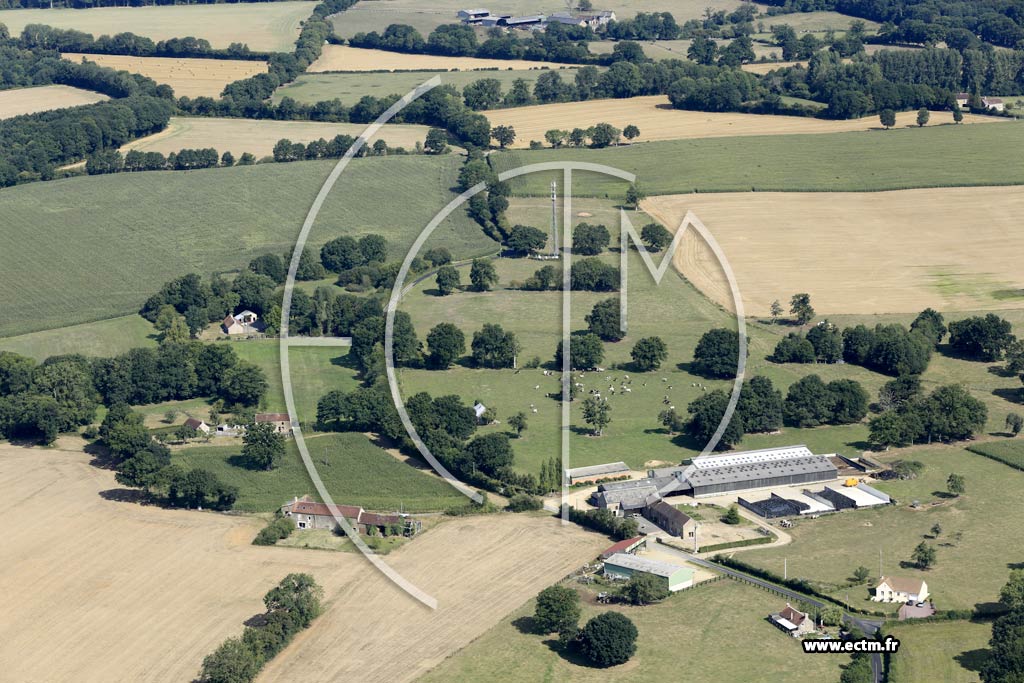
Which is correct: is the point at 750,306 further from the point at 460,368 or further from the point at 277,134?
the point at 277,134

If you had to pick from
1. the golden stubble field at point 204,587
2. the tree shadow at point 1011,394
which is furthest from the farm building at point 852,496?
the tree shadow at point 1011,394

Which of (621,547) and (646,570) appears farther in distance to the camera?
(621,547)

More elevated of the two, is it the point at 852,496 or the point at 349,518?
the point at 852,496

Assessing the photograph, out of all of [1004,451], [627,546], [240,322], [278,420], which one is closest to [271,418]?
[278,420]

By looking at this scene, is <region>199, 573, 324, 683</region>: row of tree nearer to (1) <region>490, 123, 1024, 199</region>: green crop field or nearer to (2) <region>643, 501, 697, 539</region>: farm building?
(2) <region>643, 501, 697, 539</region>: farm building

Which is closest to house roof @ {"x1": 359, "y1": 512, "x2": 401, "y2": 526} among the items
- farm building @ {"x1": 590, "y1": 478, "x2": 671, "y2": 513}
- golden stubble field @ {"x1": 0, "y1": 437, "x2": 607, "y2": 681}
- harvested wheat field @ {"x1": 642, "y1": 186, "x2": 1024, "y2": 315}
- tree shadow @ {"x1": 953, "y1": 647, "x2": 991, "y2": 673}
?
golden stubble field @ {"x1": 0, "y1": 437, "x2": 607, "y2": 681}

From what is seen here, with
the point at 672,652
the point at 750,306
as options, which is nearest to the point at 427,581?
the point at 672,652

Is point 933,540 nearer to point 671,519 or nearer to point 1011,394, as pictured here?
point 671,519
